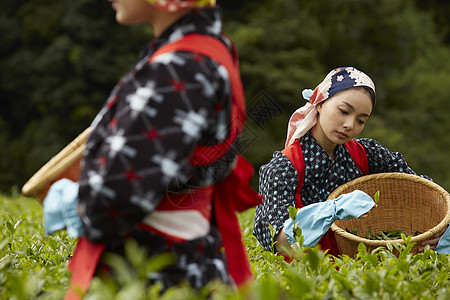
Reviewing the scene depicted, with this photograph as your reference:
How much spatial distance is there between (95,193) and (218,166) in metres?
0.34

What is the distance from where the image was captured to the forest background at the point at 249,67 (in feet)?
42.0

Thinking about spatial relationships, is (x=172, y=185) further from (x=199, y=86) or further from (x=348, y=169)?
(x=348, y=169)

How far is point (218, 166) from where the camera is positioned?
139 cm

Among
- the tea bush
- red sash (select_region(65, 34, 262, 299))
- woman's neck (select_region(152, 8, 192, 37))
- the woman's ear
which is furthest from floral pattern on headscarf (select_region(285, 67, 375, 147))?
woman's neck (select_region(152, 8, 192, 37))

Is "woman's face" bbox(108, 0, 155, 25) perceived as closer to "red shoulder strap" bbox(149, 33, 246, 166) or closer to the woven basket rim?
"red shoulder strap" bbox(149, 33, 246, 166)

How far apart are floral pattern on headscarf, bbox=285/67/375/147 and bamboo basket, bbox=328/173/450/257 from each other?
339mm

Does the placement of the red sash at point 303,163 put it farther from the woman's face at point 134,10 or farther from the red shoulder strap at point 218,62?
the woman's face at point 134,10

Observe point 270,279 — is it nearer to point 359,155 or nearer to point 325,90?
point 325,90

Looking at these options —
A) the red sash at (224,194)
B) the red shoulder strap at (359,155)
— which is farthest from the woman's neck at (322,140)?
the red sash at (224,194)

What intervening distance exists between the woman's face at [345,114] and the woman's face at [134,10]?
1535mm

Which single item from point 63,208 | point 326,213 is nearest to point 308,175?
point 326,213

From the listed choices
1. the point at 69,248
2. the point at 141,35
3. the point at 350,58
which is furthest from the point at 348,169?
the point at 350,58

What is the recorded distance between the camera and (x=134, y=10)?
4.37 feet

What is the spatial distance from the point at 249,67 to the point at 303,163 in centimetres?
989
